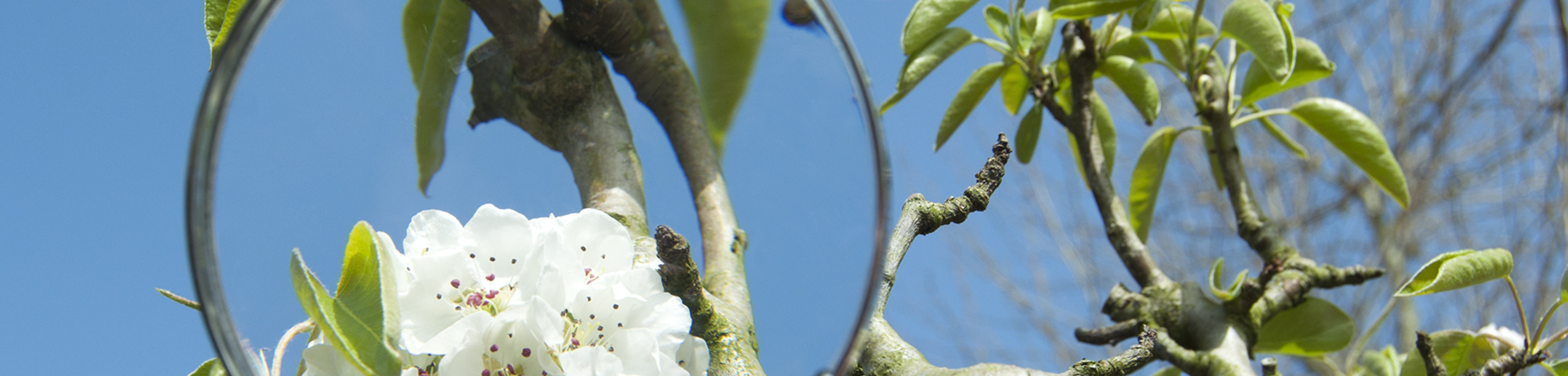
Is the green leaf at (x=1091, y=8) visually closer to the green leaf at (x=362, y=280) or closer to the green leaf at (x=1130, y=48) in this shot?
the green leaf at (x=1130, y=48)

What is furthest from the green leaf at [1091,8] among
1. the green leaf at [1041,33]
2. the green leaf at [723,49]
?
the green leaf at [723,49]

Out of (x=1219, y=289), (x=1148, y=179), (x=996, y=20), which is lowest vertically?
(x=1219, y=289)

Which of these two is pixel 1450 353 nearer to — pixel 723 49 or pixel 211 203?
pixel 723 49

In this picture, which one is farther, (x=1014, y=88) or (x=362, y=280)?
(x=1014, y=88)

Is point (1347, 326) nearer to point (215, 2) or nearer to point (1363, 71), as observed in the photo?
point (215, 2)

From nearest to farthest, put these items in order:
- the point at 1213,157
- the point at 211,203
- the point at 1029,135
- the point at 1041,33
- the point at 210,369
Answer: the point at 211,203, the point at 210,369, the point at 1041,33, the point at 1029,135, the point at 1213,157

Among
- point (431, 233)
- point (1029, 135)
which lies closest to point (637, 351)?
point (431, 233)

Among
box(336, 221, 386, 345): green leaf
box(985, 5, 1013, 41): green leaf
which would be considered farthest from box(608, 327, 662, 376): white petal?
box(985, 5, 1013, 41): green leaf
